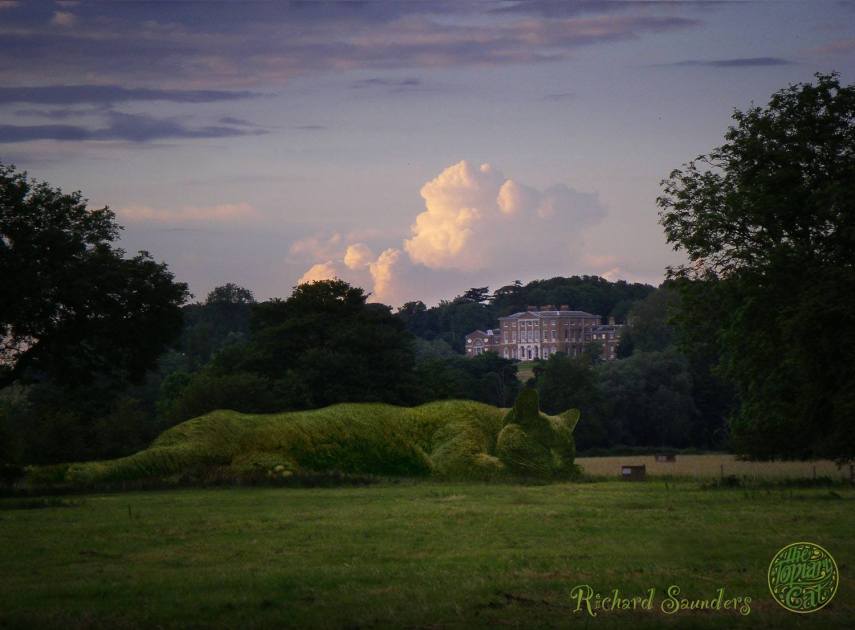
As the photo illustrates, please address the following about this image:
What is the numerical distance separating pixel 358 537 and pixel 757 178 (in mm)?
18566

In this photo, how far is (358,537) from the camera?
1667 centimetres

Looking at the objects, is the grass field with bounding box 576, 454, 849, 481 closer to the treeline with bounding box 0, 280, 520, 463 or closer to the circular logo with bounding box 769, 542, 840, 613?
the treeline with bounding box 0, 280, 520, 463

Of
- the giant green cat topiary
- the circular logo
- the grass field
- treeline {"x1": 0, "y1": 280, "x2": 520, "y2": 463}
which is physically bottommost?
the grass field

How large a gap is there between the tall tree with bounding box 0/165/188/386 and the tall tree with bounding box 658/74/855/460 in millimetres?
16774

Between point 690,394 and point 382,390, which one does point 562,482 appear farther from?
point 690,394

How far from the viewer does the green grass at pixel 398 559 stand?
1081 cm

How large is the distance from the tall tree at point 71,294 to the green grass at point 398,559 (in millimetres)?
8756

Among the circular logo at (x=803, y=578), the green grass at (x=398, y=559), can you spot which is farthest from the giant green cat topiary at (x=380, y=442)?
the circular logo at (x=803, y=578)

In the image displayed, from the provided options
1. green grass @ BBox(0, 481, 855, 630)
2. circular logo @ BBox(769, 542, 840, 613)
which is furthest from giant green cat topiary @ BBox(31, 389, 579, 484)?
circular logo @ BBox(769, 542, 840, 613)

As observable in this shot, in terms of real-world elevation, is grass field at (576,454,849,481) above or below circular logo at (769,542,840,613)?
below

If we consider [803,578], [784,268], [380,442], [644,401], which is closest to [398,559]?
[803,578]

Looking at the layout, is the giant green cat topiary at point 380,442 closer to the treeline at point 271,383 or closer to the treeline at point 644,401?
the treeline at point 271,383

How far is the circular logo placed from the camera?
1128 centimetres

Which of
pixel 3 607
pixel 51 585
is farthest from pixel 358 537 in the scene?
pixel 3 607
